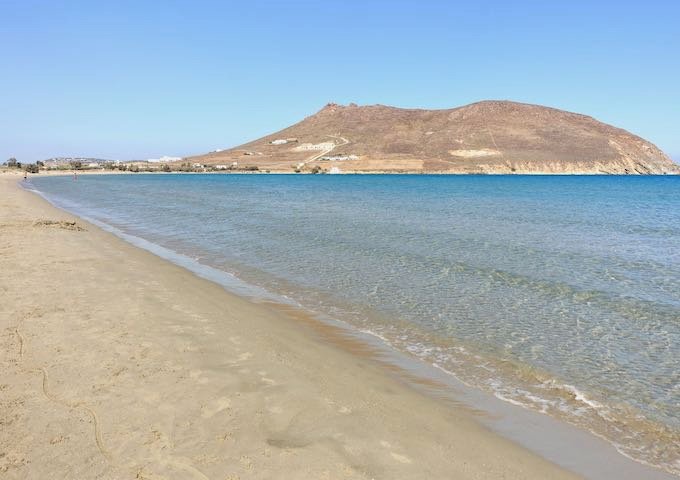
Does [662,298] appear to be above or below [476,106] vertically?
below

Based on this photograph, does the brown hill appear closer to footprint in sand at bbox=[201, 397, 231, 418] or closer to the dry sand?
the dry sand

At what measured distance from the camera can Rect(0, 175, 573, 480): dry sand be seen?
4.30 meters

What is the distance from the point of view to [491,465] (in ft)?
15.4

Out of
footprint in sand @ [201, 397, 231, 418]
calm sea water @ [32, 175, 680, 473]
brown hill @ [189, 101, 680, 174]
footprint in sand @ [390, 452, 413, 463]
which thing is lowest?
calm sea water @ [32, 175, 680, 473]

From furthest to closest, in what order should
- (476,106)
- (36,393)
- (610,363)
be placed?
1. (476,106)
2. (610,363)
3. (36,393)

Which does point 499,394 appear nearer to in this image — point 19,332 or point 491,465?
point 491,465

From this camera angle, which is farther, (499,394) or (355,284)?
(355,284)

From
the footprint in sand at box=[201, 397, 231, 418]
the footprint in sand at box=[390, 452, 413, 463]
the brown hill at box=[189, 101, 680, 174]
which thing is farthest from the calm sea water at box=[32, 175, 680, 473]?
the brown hill at box=[189, 101, 680, 174]

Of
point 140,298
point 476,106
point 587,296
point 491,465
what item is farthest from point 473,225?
point 476,106

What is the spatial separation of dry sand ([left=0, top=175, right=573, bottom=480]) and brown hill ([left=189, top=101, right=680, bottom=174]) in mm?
144683

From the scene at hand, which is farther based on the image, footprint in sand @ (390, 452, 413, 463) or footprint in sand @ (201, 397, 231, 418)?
footprint in sand @ (201, 397, 231, 418)

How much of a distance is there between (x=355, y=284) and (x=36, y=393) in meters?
8.71

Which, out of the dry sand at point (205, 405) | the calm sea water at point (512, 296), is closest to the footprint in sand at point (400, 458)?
the dry sand at point (205, 405)

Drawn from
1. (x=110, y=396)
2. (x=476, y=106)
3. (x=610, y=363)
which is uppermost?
(x=476, y=106)
